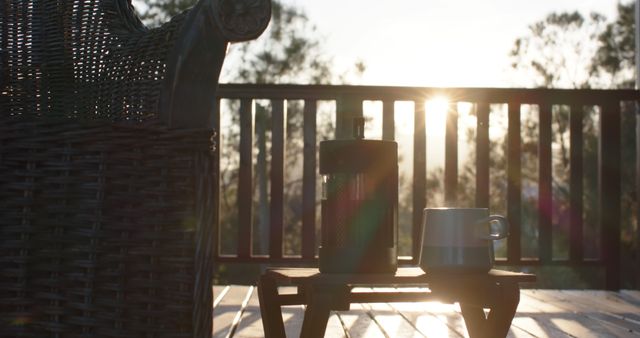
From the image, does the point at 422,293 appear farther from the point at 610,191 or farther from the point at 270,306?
the point at 610,191

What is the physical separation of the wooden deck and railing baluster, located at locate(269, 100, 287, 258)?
0.32m

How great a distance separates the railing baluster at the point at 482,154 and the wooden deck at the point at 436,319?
47cm

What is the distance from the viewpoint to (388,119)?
3164mm

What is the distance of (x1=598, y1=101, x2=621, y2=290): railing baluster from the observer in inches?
127

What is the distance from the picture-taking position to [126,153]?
104 cm

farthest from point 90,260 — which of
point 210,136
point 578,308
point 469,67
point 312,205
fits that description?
point 469,67

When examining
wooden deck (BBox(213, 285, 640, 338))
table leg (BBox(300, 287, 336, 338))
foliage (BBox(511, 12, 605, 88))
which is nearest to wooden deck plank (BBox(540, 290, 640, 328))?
wooden deck (BBox(213, 285, 640, 338))

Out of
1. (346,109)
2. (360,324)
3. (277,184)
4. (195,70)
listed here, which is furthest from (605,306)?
(195,70)

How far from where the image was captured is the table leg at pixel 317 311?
1.19m

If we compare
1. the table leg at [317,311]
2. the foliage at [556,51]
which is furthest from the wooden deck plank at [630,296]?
the foliage at [556,51]

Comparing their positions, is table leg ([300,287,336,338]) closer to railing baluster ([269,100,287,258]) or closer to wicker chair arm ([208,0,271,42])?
wicker chair arm ([208,0,271,42])

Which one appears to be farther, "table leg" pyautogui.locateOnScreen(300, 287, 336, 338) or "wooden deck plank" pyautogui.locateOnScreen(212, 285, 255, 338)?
"wooden deck plank" pyautogui.locateOnScreen(212, 285, 255, 338)

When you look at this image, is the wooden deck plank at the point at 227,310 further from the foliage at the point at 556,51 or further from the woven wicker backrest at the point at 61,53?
the foliage at the point at 556,51

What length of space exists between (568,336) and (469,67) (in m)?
15.5
